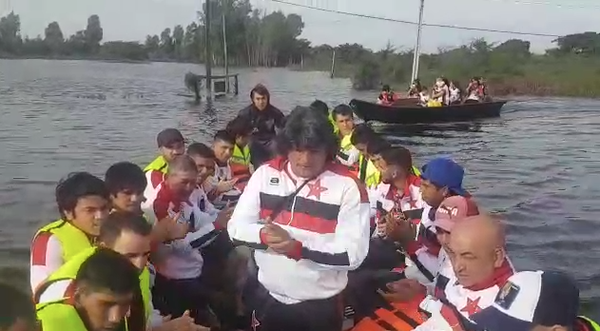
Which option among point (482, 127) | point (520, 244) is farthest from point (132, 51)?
point (520, 244)

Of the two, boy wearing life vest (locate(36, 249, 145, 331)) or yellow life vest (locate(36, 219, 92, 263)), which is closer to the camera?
boy wearing life vest (locate(36, 249, 145, 331))

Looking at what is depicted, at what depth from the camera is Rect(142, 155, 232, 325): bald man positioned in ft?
14.1

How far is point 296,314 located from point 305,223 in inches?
17.5

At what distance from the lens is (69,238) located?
328cm

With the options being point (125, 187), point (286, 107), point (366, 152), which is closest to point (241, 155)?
point (366, 152)

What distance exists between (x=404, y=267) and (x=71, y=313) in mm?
3255

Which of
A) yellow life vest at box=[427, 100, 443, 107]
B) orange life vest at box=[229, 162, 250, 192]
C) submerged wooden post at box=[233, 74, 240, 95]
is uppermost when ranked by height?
orange life vest at box=[229, 162, 250, 192]

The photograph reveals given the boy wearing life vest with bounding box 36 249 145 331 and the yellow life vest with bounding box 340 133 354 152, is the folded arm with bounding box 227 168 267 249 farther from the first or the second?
the yellow life vest with bounding box 340 133 354 152

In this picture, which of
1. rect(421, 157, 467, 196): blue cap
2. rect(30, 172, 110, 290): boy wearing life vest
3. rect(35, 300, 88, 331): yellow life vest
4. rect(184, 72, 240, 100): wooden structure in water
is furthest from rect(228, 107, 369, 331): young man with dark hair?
rect(184, 72, 240, 100): wooden structure in water

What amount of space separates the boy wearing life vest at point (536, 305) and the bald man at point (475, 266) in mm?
449

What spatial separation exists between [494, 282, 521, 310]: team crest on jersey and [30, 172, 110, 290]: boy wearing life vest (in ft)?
6.06

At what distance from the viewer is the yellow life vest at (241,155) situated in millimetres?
6637

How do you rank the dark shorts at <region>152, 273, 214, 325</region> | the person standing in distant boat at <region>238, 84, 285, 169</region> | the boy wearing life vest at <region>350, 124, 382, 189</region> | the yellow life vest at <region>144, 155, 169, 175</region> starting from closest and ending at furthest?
1. the dark shorts at <region>152, 273, 214, 325</region>
2. the yellow life vest at <region>144, 155, 169, 175</region>
3. the boy wearing life vest at <region>350, 124, 382, 189</region>
4. the person standing in distant boat at <region>238, 84, 285, 169</region>

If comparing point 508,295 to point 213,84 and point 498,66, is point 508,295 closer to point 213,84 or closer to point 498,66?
point 213,84
